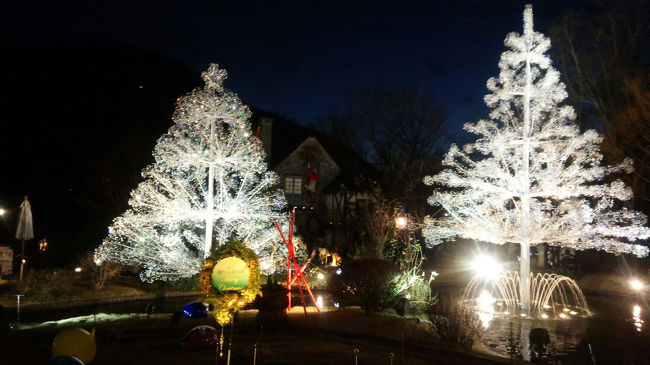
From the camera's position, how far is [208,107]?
1834 cm

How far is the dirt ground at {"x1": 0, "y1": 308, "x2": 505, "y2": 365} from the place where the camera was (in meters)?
9.55

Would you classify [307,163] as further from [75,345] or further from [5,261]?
[75,345]

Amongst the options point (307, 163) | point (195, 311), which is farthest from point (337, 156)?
point (195, 311)

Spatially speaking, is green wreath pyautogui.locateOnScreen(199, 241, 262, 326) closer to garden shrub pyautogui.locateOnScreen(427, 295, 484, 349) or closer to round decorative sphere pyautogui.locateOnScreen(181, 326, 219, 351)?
round decorative sphere pyautogui.locateOnScreen(181, 326, 219, 351)

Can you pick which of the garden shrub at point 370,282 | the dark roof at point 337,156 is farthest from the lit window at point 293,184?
the garden shrub at point 370,282

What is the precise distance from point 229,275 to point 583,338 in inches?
342

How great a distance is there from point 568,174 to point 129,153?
31774 millimetres

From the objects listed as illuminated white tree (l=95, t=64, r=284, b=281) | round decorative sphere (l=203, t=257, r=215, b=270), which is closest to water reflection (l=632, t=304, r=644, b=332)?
round decorative sphere (l=203, t=257, r=215, b=270)

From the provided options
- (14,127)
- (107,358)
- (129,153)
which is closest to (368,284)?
(107,358)

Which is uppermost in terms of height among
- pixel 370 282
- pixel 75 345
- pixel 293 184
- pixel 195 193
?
pixel 293 184

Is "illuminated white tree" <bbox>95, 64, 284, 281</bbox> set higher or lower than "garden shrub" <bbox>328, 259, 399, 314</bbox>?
higher

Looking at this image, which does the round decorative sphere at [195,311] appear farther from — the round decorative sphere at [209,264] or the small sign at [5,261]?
the small sign at [5,261]

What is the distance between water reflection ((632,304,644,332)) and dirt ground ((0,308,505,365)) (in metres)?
6.82

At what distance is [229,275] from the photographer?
1122 centimetres
